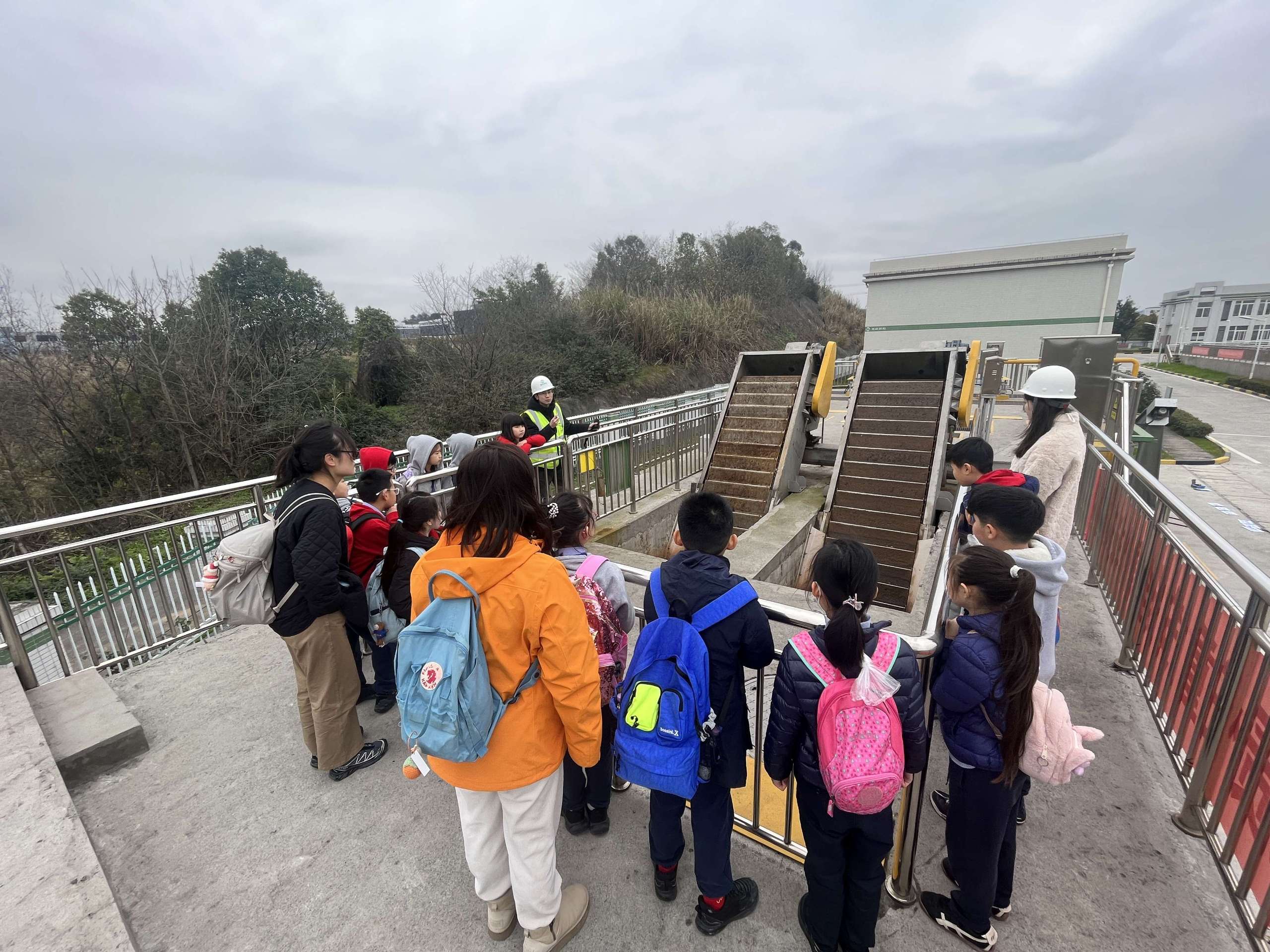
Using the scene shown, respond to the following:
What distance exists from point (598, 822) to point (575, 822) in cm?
10

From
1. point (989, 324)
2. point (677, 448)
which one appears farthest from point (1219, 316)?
point (677, 448)

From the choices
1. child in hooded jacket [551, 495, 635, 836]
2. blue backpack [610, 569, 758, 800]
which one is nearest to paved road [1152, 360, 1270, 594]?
blue backpack [610, 569, 758, 800]

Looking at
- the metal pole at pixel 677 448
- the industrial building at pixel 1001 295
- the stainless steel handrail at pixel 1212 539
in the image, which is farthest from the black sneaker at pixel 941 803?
the industrial building at pixel 1001 295

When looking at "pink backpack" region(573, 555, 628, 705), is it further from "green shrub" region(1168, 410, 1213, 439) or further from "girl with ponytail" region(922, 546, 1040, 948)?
"green shrub" region(1168, 410, 1213, 439)

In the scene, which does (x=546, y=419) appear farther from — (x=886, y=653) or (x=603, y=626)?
(x=886, y=653)

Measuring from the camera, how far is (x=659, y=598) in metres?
1.80

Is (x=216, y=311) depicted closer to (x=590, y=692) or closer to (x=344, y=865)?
(x=344, y=865)

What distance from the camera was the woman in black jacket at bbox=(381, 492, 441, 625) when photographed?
278 centimetres

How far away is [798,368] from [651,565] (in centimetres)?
539

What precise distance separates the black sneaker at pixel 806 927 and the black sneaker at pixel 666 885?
1.51 ft

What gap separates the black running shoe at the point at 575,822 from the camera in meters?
2.38

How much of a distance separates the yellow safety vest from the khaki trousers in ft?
9.11

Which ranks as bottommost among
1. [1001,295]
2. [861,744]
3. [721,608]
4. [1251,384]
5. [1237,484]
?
[1251,384]

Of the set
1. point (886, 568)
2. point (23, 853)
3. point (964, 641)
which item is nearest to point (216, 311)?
point (23, 853)
